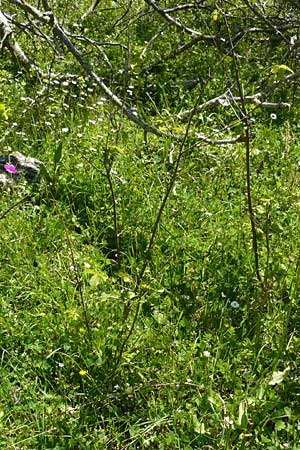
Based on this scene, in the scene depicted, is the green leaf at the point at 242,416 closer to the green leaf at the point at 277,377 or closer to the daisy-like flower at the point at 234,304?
the green leaf at the point at 277,377

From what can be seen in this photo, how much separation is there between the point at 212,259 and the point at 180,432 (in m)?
0.94

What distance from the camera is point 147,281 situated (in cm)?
280

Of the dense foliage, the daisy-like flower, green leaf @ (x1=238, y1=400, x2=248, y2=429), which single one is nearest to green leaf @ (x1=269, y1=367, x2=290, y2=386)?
the dense foliage

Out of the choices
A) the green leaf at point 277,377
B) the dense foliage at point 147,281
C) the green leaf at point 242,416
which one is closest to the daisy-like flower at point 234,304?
the dense foliage at point 147,281

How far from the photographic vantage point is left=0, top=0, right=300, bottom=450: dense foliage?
2236 mm

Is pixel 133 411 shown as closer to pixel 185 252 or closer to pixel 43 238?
pixel 185 252

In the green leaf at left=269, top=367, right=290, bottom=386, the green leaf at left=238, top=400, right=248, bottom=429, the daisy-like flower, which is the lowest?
the green leaf at left=238, top=400, right=248, bottom=429

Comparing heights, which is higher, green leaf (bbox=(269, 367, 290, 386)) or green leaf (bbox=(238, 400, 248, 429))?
green leaf (bbox=(269, 367, 290, 386))

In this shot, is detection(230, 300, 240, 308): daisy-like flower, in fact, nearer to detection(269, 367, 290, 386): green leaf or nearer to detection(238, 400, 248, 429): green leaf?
detection(269, 367, 290, 386): green leaf

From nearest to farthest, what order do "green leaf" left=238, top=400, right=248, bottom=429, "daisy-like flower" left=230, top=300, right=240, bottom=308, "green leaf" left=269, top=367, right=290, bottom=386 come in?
"green leaf" left=238, top=400, right=248, bottom=429
"green leaf" left=269, top=367, right=290, bottom=386
"daisy-like flower" left=230, top=300, right=240, bottom=308

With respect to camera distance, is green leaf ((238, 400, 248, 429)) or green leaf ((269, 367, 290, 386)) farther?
green leaf ((269, 367, 290, 386))

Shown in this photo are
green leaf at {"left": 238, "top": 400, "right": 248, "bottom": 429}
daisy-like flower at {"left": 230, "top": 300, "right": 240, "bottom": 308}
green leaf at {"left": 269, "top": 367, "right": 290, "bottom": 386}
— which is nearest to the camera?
green leaf at {"left": 238, "top": 400, "right": 248, "bottom": 429}

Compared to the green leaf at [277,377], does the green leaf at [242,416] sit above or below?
below

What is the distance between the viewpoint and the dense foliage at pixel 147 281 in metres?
2.24
